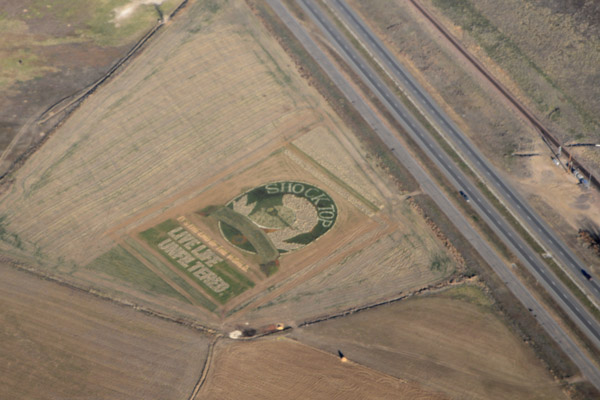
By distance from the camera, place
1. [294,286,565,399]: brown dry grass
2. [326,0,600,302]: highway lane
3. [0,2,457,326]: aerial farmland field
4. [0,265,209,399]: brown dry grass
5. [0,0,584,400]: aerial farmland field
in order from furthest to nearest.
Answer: [326,0,600,302]: highway lane < [0,2,457,326]: aerial farmland field < [0,0,584,400]: aerial farmland field < [294,286,565,399]: brown dry grass < [0,265,209,399]: brown dry grass

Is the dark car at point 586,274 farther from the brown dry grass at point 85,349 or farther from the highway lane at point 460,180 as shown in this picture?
the brown dry grass at point 85,349

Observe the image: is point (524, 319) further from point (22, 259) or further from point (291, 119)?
point (22, 259)

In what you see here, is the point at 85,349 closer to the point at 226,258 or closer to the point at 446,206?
the point at 226,258

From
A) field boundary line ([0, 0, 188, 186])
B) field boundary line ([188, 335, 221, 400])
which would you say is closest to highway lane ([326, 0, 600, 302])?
field boundary line ([0, 0, 188, 186])

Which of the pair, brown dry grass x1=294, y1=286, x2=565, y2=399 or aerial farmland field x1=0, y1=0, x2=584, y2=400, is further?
aerial farmland field x1=0, y1=0, x2=584, y2=400

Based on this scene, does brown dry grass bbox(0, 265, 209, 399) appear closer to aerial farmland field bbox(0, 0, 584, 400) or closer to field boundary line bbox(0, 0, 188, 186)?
aerial farmland field bbox(0, 0, 584, 400)

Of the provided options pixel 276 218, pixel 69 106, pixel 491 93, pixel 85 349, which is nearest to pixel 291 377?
pixel 85 349
